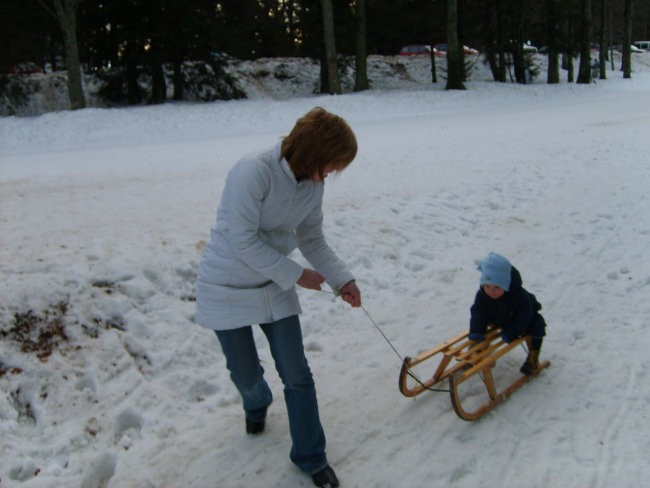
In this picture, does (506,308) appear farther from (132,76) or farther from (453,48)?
(453,48)

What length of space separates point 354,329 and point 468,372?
1.65 meters

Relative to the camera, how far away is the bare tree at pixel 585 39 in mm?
30516

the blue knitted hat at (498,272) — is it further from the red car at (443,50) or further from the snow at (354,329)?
the red car at (443,50)

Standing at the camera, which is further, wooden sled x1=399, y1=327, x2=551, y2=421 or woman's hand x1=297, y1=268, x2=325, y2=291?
wooden sled x1=399, y1=327, x2=551, y2=421

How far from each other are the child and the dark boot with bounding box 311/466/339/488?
1568 mm

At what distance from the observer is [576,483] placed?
Answer: 127 inches

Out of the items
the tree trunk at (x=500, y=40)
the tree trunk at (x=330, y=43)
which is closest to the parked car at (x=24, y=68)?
the tree trunk at (x=330, y=43)

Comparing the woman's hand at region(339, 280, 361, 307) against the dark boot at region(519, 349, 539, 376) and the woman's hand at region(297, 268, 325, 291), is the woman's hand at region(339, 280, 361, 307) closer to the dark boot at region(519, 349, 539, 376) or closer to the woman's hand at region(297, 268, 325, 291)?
the woman's hand at region(297, 268, 325, 291)

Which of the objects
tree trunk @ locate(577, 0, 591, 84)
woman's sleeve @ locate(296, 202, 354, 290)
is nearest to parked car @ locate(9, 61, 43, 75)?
woman's sleeve @ locate(296, 202, 354, 290)

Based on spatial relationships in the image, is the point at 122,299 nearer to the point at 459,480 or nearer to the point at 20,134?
the point at 459,480

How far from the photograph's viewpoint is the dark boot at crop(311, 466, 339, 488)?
325 centimetres

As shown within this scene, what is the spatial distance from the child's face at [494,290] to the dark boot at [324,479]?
1679mm

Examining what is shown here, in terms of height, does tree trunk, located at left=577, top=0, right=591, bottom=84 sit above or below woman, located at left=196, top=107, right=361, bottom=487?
above

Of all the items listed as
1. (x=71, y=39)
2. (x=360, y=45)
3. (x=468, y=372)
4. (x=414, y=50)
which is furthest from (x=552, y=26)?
(x=468, y=372)
